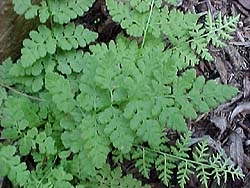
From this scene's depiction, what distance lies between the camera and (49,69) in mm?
2281

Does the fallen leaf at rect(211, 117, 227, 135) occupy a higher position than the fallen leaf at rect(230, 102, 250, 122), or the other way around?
the fallen leaf at rect(230, 102, 250, 122)

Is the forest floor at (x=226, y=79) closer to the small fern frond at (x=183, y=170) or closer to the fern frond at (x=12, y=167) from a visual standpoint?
the small fern frond at (x=183, y=170)

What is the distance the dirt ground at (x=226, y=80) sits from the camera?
2.53 metres

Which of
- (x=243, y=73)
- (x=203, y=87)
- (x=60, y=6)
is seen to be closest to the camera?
(x=203, y=87)

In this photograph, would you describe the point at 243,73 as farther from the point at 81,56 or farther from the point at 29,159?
the point at 29,159

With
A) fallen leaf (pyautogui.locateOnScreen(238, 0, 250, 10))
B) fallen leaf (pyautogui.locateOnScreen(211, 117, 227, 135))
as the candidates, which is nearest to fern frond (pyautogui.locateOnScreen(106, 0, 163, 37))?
fallen leaf (pyautogui.locateOnScreen(211, 117, 227, 135))

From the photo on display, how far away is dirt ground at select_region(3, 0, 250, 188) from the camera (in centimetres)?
253

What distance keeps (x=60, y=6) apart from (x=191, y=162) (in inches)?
33.3

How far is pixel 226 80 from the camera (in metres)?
2.62

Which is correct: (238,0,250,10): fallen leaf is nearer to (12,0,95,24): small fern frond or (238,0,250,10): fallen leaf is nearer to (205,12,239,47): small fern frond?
(205,12,239,47): small fern frond

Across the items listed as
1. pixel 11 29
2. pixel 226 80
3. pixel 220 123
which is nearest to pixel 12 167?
pixel 11 29

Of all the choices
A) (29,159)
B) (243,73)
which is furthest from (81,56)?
(243,73)

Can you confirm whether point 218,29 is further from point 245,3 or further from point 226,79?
point 245,3

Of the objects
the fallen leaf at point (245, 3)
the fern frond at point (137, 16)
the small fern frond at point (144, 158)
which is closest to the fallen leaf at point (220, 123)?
the small fern frond at point (144, 158)
